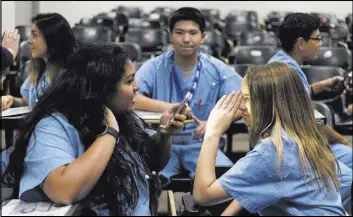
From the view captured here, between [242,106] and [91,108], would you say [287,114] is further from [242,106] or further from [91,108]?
[91,108]

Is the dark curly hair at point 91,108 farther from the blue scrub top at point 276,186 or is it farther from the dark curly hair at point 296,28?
the dark curly hair at point 296,28

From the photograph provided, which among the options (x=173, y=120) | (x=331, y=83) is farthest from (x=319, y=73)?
(x=173, y=120)

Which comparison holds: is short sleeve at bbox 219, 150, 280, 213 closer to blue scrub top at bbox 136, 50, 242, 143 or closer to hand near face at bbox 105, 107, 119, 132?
hand near face at bbox 105, 107, 119, 132

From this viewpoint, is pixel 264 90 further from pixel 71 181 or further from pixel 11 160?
pixel 11 160

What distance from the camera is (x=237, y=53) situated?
486 centimetres

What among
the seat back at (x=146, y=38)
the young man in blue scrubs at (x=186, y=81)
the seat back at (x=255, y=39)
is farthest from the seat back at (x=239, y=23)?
the young man in blue scrubs at (x=186, y=81)

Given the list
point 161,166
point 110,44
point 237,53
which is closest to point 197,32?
point 161,166

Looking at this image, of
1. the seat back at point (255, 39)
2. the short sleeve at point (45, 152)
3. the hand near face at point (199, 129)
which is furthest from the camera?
the seat back at point (255, 39)

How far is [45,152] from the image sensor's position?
4.61 ft

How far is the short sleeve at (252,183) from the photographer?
1488 mm

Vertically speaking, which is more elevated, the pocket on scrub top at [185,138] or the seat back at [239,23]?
the pocket on scrub top at [185,138]

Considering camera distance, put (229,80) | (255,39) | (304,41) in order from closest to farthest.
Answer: (229,80) → (304,41) → (255,39)

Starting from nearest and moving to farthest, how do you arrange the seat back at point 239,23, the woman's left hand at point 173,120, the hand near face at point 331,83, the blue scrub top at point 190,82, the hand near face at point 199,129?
the woman's left hand at point 173,120, the hand near face at point 199,129, the blue scrub top at point 190,82, the hand near face at point 331,83, the seat back at point 239,23

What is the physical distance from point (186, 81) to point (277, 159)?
1.17 metres
